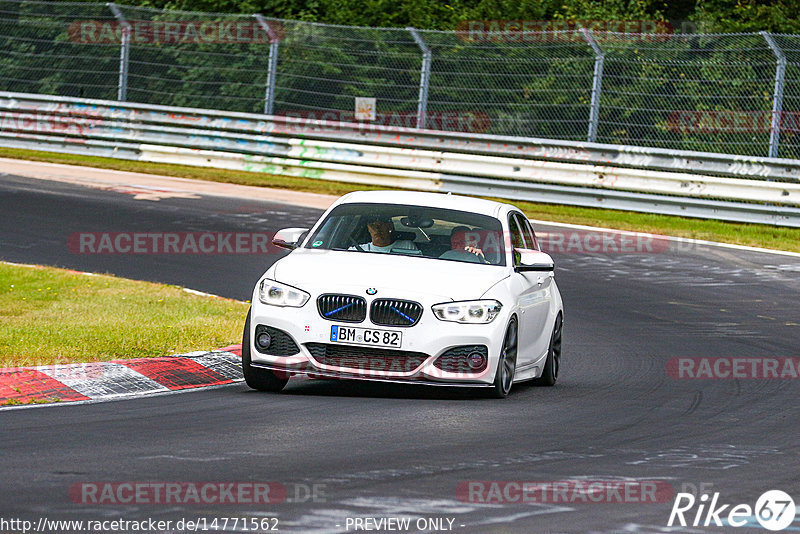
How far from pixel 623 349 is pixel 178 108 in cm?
1573

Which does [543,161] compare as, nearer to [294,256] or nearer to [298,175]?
[298,175]

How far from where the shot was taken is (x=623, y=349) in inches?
494

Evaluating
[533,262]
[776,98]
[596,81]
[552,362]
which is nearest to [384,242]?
[533,262]

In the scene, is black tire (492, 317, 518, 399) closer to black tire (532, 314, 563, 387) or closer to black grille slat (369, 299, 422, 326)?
black grille slat (369, 299, 422, 326)

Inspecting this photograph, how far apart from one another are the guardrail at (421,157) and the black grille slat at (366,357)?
1295cm

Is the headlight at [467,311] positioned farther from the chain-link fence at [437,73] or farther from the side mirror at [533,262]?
the chain-link fence at [437,73]

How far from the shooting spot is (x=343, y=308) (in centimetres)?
934

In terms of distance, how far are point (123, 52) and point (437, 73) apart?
6782mm

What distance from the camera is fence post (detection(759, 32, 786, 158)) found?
2080 centimetres

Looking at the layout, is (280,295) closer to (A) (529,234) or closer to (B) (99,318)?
(A) (529,234)

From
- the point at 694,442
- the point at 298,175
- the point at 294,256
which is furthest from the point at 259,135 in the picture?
the point at 694,442

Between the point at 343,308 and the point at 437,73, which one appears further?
the point at 437,73

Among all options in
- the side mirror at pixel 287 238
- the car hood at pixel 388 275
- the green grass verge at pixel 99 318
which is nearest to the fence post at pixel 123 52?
the green grass verge at pixel 99 318

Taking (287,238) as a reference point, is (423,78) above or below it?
above
